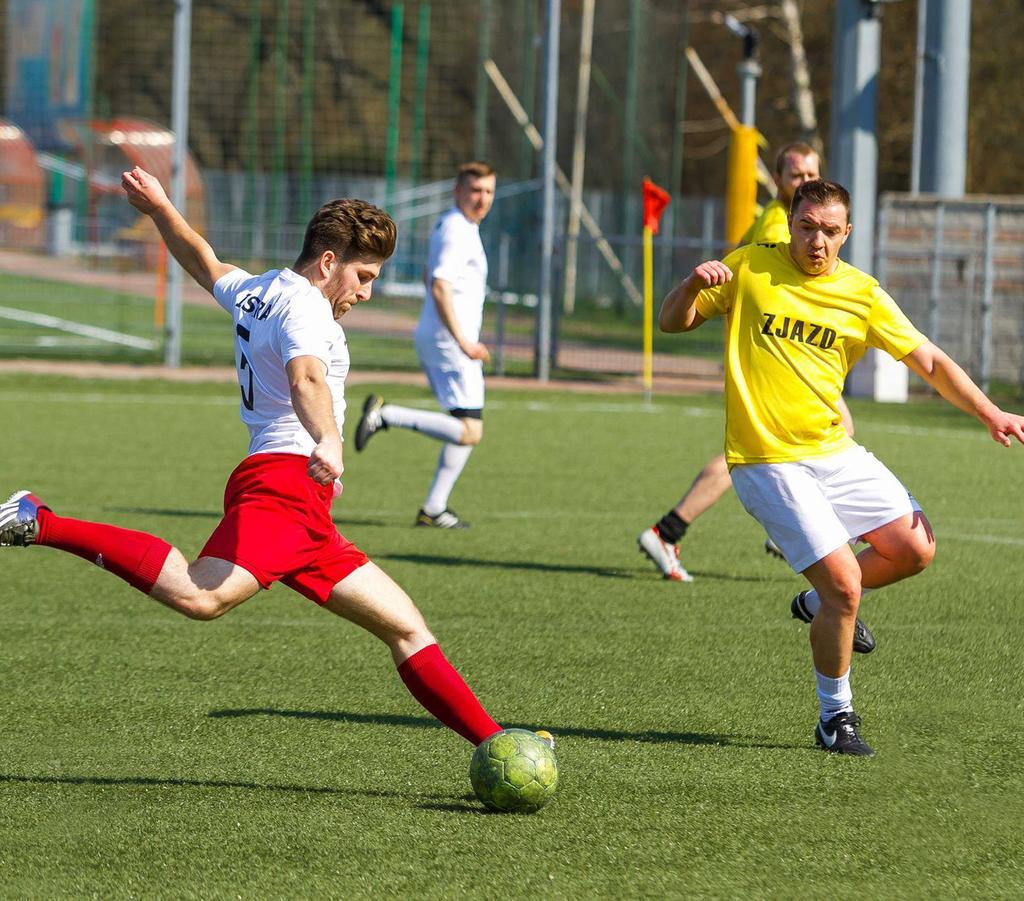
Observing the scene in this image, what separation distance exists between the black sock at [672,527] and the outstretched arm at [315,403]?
14.1ft

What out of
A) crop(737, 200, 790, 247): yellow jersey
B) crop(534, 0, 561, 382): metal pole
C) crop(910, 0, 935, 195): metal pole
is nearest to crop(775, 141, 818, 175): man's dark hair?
crop(737, 200, 790, 247): yellow jersey

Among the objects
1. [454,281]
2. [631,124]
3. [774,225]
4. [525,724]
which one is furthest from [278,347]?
[631,124]

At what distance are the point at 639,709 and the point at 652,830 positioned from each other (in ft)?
4.73

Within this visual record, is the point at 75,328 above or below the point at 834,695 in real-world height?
above

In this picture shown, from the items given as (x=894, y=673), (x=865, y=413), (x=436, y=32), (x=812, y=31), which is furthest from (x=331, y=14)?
(x=894, y=673)

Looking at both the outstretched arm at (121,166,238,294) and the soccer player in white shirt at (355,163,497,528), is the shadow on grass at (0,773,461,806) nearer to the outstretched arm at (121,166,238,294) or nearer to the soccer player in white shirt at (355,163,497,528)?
the outstretched arm at (121,166,238,294)

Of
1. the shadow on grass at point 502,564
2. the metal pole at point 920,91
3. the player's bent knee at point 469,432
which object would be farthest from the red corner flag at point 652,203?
the shadow on grass at point 502,564

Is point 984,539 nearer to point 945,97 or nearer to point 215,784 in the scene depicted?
point 215,784

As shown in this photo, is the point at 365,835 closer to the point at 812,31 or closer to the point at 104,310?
the point at 104,310

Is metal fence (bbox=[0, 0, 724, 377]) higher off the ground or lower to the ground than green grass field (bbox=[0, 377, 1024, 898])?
higher

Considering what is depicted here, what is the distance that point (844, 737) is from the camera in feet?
18.7

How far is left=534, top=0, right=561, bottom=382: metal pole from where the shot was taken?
21625 mm

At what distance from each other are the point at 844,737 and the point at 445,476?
5400mm

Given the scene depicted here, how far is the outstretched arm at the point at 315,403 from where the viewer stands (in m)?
4.65
